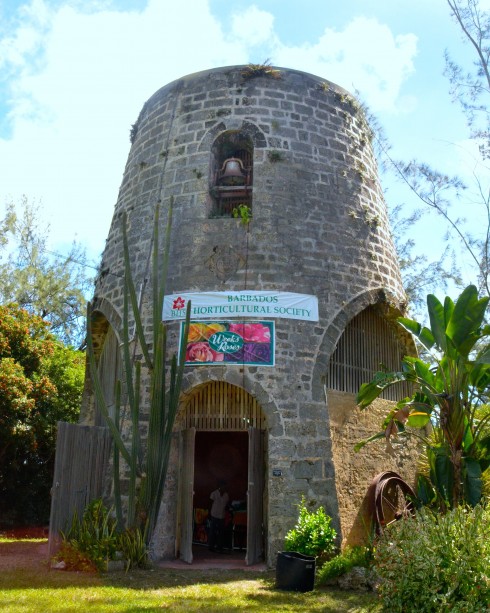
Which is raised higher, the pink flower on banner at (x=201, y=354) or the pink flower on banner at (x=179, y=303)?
the pink flower on banner at (x=179, y=303)

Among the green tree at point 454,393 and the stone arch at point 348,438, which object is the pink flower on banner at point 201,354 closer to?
the stone arch at point 348,438

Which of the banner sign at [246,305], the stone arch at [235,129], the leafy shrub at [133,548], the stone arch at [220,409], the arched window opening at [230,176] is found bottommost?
the leafy shrub at [133,548]

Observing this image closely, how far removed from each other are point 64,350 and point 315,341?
8.55m

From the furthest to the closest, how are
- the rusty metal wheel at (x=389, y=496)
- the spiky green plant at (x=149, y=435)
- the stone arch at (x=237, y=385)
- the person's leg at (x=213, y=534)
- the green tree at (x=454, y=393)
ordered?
the person's leg at (x=213, y=534) < the rusty metal wheel at (x=389, y=496) < the stone arch at (x=237, y=385) < the spiky green plant at (x=149, y=435) < the green tree at (x=454, y=393)

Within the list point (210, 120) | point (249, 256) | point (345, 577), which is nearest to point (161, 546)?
point (345, 577)

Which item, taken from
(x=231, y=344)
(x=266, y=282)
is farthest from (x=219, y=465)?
(x=266, y=282)

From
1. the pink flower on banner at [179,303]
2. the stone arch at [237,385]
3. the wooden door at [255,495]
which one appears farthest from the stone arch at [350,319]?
the pink flower on banner at [179,303]

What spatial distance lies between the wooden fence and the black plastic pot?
3.64m

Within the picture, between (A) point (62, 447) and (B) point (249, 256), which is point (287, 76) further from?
(A) point (62, 447)

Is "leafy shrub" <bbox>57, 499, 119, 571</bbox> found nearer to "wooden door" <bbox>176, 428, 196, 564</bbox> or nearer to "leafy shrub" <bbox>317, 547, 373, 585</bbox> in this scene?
"wooden door" <bbox>176, 428, 196, 564</bbox>

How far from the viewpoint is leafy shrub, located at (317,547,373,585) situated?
9359mm

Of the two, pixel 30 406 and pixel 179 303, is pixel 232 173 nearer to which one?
pixel 179 303

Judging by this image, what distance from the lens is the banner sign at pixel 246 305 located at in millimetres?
11664

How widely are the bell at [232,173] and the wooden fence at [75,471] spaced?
5.18m
